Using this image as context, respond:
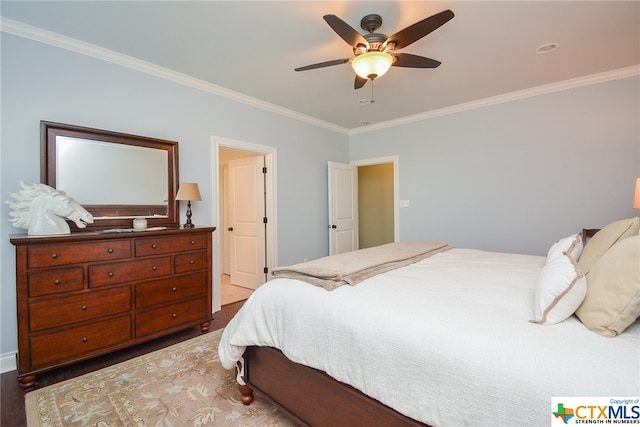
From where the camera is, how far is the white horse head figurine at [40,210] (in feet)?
6.51

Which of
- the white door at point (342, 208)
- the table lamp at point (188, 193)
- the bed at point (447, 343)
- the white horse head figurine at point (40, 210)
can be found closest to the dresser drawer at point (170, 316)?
the table lamp at point (188, 193)

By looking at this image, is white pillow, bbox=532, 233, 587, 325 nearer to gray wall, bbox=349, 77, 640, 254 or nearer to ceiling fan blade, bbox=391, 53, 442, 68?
ceiling fan blade, bbox=391, 53, 442, 68

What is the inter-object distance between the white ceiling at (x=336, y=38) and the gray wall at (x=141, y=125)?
0.24 m

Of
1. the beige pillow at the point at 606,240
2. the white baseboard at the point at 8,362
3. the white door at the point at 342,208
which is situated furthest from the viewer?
the white door at the point at 342,208

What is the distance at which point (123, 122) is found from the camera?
266cm

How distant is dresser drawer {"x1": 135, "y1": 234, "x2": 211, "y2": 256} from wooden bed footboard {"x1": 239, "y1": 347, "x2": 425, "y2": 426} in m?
1.30

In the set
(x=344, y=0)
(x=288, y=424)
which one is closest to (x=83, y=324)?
(x=288, y=424)

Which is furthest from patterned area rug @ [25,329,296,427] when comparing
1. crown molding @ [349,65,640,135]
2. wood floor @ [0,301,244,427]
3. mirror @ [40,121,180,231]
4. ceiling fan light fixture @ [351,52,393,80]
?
crown molding @ [349,65,640,135]

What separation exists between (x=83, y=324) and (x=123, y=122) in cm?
179

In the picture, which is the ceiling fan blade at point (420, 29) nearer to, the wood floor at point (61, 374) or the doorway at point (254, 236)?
the doorway at point (254, 236)

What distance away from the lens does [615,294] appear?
94 cm

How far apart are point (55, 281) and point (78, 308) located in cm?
25

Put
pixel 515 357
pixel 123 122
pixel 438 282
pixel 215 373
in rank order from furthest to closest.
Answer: pixel 123 122, pixel 215 373, pixel 438 282, pixel 515 357

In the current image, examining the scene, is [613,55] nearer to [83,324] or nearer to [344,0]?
[344,0]
